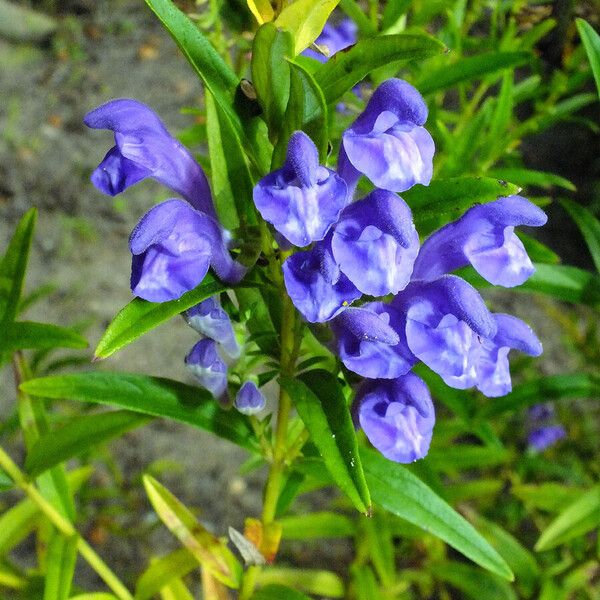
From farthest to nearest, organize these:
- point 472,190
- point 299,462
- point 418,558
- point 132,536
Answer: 1. point 132,536
2. point 418,558
3. point 299,462
4. point 472,190

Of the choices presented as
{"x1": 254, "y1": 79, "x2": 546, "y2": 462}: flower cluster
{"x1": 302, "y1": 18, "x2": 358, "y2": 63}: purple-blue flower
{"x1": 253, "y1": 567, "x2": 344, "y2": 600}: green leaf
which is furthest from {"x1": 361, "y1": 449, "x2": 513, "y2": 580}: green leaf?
{"x1": 302, "y1": 18, "x2": 358, "y2": 63}: purple-blue flower

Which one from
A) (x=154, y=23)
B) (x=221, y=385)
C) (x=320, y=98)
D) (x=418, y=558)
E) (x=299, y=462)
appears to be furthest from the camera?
(x=154, y=23)

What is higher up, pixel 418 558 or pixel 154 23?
pixel 154 23

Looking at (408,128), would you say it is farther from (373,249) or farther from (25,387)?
(25,387)

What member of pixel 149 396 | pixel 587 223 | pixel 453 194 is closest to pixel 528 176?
pixel 587 223

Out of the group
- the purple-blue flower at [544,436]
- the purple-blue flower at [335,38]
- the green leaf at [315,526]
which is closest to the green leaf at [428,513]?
the green leaf at [315,526]

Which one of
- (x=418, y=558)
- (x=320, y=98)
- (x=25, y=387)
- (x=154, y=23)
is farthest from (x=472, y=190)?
(x=154, y=23)

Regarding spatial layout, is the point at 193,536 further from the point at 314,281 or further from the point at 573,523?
the point at 573,523
